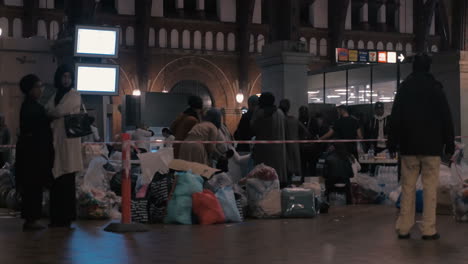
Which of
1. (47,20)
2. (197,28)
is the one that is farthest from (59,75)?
(197,28)

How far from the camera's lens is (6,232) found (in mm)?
7434

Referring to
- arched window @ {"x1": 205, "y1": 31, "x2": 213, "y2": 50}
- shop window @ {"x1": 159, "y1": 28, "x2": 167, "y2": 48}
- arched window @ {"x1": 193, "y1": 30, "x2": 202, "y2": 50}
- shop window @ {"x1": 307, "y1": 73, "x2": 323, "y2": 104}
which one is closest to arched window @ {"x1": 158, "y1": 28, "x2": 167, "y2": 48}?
shop window @ {"x1": 159, "y1": 28, "x2": 167, "y2": 48}

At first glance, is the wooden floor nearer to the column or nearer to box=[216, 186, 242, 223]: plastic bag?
box=[216, 186, 242, 223]: plastic bag

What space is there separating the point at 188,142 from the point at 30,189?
2046 mm

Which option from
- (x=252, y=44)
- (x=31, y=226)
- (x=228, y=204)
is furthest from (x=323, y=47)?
(x=31, y=226)

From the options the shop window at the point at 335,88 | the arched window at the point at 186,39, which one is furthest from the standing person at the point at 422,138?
the arched window at the point at 186,39

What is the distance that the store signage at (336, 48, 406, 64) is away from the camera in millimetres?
23000

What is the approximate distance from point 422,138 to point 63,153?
3331 millimetres

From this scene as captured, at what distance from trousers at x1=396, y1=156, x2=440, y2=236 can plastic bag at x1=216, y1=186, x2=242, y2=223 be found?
6.91ft

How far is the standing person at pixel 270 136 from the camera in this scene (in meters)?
9.98

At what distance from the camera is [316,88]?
80.3 feet

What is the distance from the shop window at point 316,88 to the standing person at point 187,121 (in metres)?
14.8

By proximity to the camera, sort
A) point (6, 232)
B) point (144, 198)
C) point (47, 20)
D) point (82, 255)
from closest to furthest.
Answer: point (82, 255) → point (6, 232) → point (144, 198) → point (47, 20)

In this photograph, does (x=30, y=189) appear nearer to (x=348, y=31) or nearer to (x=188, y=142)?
(x=188, y=142)
